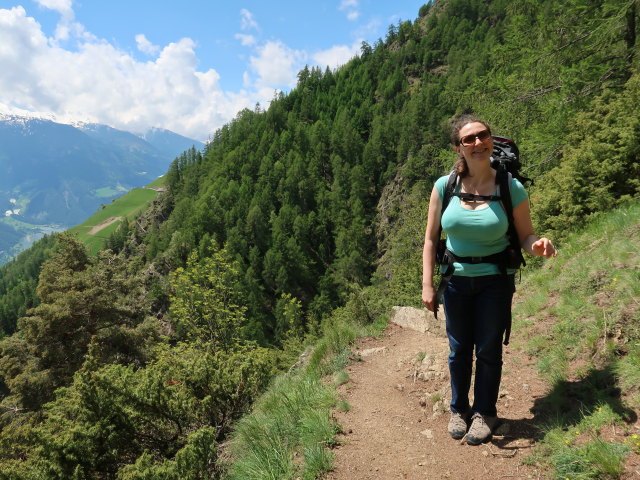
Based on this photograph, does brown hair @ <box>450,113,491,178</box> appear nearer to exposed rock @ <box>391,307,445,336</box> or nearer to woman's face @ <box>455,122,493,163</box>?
woman's face @ <box>455,122,493,163</box>

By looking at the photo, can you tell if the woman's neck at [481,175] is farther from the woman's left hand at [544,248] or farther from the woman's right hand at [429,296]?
the woman's right hand at [429,296]

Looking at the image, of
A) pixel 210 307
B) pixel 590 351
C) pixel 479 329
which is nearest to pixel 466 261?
pixel 479 329

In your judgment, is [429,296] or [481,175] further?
[429,296]

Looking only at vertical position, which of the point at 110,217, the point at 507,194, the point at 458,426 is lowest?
the point at 458,426

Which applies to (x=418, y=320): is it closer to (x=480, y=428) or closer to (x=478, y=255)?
(x=480, y=428)

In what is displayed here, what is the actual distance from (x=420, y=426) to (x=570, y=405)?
1.28m

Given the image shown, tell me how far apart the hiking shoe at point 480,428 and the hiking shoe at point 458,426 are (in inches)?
3.1

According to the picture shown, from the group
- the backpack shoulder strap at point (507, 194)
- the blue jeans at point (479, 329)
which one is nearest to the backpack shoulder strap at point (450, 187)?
the backpack shoulder strap at point (507, 194)

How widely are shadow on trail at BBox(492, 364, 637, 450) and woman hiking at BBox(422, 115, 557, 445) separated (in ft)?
0.87

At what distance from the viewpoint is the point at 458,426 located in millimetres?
2977

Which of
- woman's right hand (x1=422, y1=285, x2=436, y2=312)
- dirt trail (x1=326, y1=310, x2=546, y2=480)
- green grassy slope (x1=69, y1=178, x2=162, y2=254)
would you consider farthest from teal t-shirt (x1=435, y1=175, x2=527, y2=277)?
green grassy slope (x1=69, y1=178, x2=162, y2=254)

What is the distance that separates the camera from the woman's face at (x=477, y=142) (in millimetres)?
2535

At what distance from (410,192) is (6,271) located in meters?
117

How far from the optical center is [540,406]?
3.08 metres
